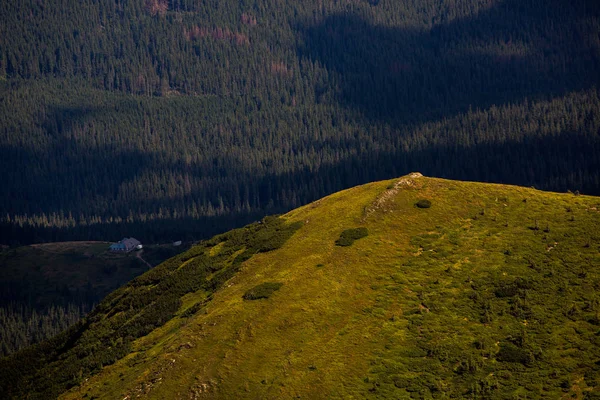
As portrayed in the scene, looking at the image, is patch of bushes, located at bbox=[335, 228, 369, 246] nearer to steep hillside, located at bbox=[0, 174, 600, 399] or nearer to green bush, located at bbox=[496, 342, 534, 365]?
steep hillside, located at bbox=[0, 174, 600, 399]

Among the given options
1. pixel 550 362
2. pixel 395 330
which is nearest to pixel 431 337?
pixel 395 330

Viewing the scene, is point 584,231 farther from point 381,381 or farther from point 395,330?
point 381,381

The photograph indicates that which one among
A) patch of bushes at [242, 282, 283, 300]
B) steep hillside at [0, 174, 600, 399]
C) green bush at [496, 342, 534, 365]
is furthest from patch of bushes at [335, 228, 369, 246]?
green bush at [496, 342, 534, 365]

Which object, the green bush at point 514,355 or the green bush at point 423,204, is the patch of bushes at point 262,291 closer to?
the green bush at point 423,204

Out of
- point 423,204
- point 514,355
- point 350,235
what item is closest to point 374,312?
point 514,355

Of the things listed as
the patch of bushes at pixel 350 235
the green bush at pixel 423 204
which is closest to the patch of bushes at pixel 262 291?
the patch of bushes at pixel 350 235

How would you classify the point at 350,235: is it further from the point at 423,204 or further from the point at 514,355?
the point at 514,355
